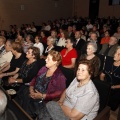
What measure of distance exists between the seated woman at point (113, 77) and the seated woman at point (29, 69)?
48.8 inches

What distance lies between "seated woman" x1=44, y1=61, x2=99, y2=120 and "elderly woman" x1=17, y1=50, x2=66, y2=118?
236 millimetres

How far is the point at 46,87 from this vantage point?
2.37 m

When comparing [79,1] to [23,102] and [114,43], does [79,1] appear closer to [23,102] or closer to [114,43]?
[114,43]

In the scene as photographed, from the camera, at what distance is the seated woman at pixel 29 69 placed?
9.25 ft

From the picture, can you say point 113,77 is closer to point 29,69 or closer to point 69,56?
point 69,56

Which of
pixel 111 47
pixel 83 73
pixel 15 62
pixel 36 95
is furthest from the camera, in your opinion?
pixel 111 47

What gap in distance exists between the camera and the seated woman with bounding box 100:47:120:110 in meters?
2.59

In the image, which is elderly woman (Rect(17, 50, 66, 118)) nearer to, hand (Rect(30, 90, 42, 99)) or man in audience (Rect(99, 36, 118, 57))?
hand (Rect(30, 90, 42, 99))

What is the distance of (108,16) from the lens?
12.5m

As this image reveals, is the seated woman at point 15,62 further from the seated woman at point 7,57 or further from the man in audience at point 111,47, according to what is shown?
the man in audience at point 111,47

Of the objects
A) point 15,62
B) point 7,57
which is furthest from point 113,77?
point 7,57

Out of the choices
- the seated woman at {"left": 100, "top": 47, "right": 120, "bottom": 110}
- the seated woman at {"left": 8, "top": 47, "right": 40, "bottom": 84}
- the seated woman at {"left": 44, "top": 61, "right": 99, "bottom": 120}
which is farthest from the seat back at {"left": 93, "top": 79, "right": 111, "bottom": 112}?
the seated woman at {"left": 8, "top": 47, "right": 40, "bottom": 84}

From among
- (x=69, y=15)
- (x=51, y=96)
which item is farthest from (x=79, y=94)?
(x=69, y=15)

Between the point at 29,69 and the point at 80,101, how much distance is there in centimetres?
137
